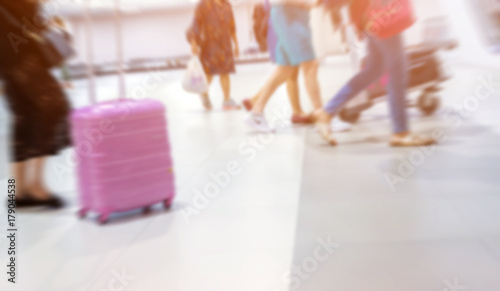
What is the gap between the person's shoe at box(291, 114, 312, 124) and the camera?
4.02m

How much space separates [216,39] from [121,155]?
339 centimetres

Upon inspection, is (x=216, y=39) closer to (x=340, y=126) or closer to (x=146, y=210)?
(x=340, y=126)

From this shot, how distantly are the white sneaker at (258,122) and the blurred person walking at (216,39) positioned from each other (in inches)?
54.2

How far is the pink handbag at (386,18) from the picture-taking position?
2713 millimetres

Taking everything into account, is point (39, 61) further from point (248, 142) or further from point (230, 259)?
point (248, 142)

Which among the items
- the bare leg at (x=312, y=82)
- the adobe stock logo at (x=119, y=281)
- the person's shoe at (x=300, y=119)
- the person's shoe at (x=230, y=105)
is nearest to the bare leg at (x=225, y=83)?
the person's shoe at (x=230, y=105)

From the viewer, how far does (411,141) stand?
9.35 feet

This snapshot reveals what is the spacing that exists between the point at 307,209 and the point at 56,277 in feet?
2.97

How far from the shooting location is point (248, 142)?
3381 mm

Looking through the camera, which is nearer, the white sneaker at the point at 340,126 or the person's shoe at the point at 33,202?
the person's shoe at the point at 33,202

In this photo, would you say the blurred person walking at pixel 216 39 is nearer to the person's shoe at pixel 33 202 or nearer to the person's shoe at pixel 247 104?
the person's shoe at pixel 247 104

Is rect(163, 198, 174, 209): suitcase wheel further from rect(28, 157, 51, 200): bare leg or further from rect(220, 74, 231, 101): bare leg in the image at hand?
rect(220, 74, 231, 101): bare leg

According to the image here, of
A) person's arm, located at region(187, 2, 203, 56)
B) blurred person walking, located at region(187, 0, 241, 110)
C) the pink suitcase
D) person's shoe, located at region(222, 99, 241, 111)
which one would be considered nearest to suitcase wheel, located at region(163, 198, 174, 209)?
the pink suitcase

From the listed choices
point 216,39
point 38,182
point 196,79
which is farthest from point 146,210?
point 216,39
